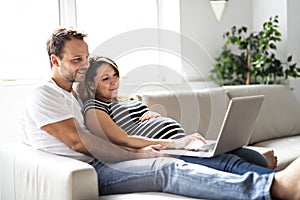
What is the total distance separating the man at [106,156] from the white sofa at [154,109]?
72mm

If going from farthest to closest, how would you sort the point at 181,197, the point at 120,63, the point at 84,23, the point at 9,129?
the point at 84,23, the point at 9,129, the point at 120,63, the point at 181,197

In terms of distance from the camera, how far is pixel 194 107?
10.1ft

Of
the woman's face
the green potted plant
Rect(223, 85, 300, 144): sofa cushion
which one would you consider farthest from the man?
the green potted plant

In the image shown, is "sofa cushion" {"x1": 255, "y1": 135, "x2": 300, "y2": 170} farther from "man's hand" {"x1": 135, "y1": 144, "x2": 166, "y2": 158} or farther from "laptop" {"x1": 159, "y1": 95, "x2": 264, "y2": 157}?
"man's hand" {"x1": 135, "y1": 144, "x2": 166, "y2": 158}

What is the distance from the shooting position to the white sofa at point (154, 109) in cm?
191

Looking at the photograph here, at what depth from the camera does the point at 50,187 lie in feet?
6.55

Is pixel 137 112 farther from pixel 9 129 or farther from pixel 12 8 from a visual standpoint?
pixel 12 8

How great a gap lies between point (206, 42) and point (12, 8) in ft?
5.53

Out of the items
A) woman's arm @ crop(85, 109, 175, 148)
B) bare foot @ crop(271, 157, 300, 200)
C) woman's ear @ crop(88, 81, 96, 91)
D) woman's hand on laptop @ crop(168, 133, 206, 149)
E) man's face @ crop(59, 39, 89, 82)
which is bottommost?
bare foot @ crop(271, 157, 300, 200)

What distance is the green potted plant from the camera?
13.3ft

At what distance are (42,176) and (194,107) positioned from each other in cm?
127

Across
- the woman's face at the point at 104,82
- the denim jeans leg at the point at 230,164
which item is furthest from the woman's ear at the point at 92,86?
the denim jeans leg at the point at 230,164

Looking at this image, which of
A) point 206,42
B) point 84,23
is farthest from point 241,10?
point 84,23

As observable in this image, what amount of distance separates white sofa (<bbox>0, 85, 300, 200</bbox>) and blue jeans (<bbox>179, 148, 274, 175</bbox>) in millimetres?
234
